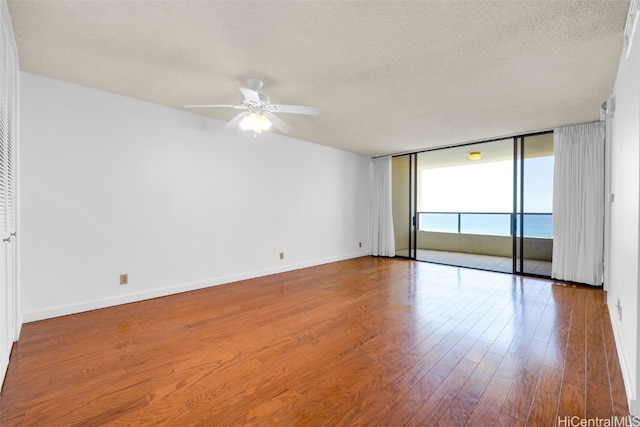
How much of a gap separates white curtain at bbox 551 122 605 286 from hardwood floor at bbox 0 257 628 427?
0.70 meters

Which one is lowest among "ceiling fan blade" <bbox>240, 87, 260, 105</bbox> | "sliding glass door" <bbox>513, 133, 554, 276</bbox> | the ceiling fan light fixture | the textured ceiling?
"sliding glass door" <bbox>513, 133, 554, 276</bbox>

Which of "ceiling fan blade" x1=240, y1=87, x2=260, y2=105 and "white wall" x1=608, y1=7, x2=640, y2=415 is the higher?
"ceiling fan blade" x1=240, y1=87, x2=260, y2=105

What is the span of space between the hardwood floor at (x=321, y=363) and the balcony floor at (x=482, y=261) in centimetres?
160

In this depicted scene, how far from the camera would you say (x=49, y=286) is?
113 inches

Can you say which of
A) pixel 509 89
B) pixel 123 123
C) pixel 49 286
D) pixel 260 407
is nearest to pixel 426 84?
pixel 509 89

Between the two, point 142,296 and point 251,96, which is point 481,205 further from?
point 142,296

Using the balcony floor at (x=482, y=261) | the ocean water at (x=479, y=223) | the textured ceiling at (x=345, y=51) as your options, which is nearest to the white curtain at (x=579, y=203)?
the balcony floor at (x=482, y=261)

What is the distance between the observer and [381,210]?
663cm

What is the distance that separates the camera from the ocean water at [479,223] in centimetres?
566

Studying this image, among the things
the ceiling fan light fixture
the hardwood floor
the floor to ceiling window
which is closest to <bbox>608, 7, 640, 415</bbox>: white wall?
the hardwood floor

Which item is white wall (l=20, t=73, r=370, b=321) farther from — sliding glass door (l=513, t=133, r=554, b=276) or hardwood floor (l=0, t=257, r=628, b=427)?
sliding glass door (l=513, t=133, r=554, b=276)

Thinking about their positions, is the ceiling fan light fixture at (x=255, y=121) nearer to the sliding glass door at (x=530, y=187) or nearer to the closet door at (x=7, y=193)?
the closet door at (x=7, y=193)

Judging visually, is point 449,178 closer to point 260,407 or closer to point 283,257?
point 283,257

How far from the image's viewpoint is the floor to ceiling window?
475 centimetres
